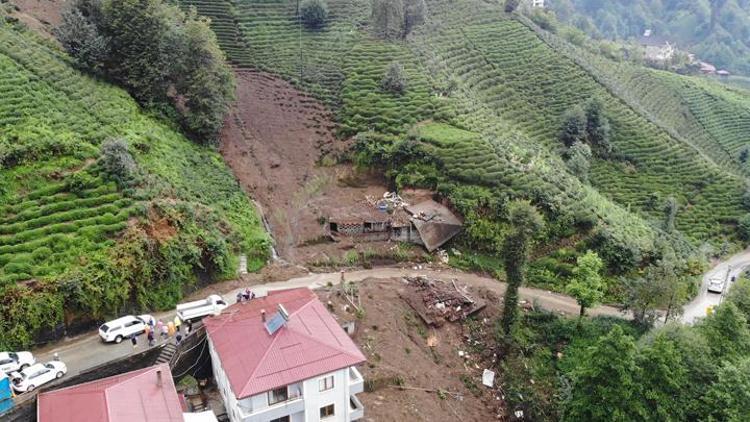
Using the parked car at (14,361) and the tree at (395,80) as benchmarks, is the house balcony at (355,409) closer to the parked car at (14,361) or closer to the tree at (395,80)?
the parked car at (14,361)

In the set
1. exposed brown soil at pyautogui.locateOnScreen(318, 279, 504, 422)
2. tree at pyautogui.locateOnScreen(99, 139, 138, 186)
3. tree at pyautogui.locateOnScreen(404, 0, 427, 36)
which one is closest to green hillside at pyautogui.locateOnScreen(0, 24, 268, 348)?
tree at pyautogui.locateOnScreen(99, 139, 138, 186)

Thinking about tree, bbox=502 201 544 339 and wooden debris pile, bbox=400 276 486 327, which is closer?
tree, bbox=502 201 544 339

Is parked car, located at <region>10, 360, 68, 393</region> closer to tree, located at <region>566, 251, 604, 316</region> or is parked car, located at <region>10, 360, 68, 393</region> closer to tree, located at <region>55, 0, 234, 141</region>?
tree, located at <region>55, 0, 234, 141</region>

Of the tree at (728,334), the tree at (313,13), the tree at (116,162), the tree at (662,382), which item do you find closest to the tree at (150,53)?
the tree at (116,162)

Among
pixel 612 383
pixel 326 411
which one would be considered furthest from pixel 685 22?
pixel 326 411

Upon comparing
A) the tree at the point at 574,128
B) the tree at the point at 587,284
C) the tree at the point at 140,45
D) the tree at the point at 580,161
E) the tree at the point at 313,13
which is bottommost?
the tree at the point at 587,284
